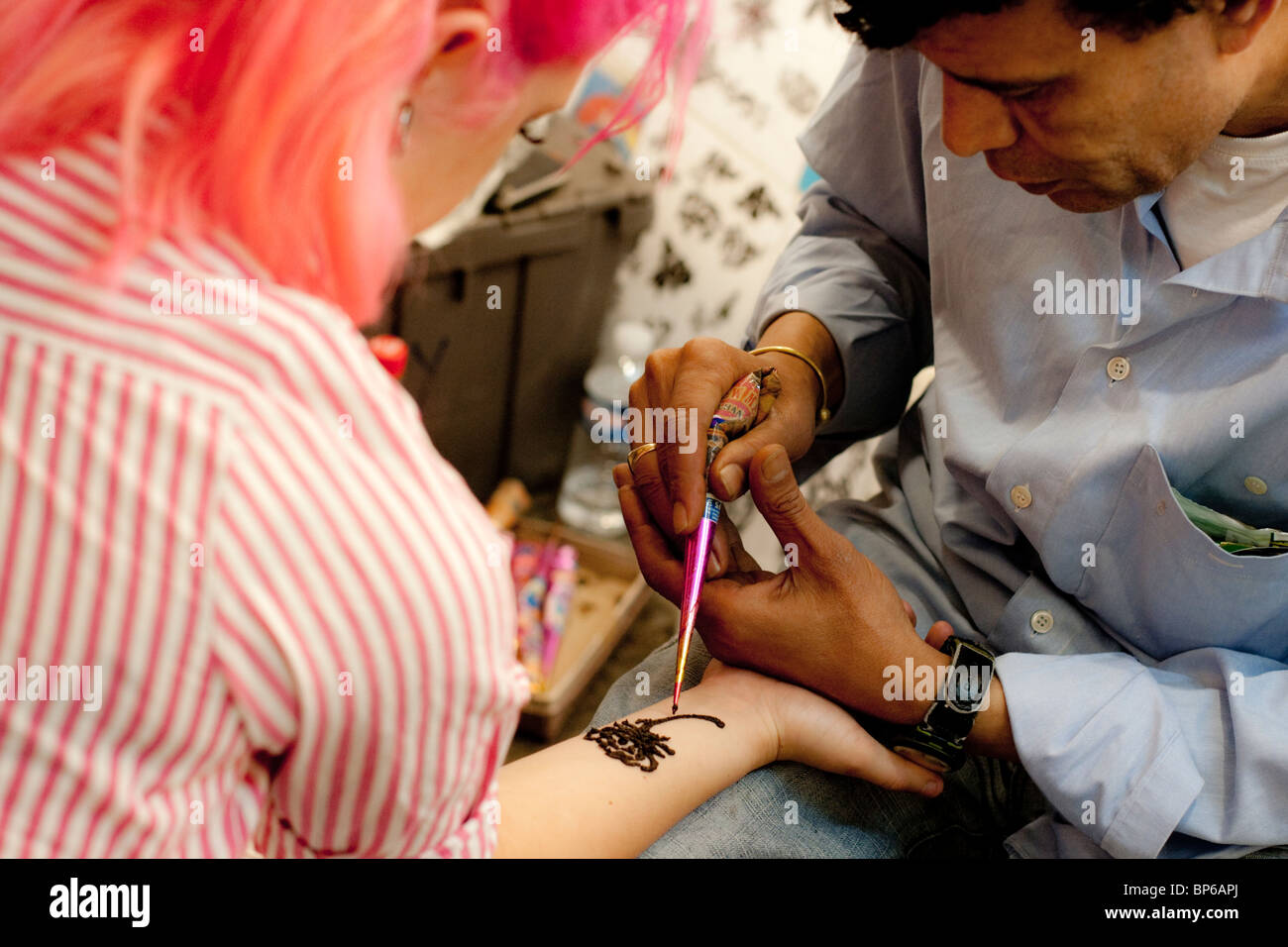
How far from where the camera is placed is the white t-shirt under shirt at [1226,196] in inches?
33.4

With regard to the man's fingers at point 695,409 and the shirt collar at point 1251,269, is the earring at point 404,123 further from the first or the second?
the shirt collar at point 1251,269

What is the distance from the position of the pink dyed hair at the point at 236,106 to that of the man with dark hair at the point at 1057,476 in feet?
1.30

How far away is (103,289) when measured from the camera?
0.50 meters

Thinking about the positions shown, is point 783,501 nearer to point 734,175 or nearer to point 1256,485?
point 1256,485

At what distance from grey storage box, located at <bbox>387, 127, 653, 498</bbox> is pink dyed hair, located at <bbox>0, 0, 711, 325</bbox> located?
1.15m

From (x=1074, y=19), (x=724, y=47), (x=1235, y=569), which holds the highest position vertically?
(x=724, y=47)

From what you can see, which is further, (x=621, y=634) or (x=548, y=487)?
(x=548, y=487)

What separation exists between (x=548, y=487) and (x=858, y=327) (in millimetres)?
1314

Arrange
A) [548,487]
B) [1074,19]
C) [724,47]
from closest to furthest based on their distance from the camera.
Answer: [1074,19], [724,47], [548,487]

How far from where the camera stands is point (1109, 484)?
92cm

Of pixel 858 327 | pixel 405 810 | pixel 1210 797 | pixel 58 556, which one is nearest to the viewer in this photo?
pixel 58 556

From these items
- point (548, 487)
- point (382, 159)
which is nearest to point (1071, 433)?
point (382, 159)
